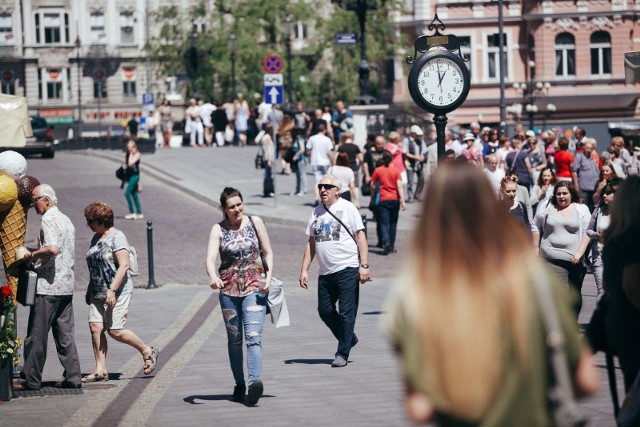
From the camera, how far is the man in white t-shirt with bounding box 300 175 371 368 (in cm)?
1188

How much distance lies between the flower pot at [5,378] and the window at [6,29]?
272 feet

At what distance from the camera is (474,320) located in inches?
162

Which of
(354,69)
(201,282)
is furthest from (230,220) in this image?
(354,69)

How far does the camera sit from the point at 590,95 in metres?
62.5

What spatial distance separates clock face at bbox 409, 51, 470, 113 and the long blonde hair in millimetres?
10099

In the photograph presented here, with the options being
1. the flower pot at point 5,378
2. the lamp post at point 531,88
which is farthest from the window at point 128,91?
the flower pot at point 5,378

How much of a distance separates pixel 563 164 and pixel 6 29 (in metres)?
73.2

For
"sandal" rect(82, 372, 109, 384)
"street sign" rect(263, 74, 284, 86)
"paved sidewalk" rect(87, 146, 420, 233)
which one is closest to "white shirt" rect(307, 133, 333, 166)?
"paved sidewalk" rect(87, 146, 420, 233)

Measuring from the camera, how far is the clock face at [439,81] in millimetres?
14289

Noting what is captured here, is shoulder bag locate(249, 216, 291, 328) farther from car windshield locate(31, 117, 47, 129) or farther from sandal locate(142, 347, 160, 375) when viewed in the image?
car windshield locate(31, 117, 47, 129)

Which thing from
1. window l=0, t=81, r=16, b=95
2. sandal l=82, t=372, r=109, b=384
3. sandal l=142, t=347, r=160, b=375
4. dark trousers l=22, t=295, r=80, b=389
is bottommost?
sandal l=82, t=372, r=109, b=384

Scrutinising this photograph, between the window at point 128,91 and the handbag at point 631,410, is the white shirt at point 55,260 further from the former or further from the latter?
the window at point 128,91

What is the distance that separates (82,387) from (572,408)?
7.57 m

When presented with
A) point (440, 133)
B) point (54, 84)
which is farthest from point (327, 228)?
point (54, 84)
